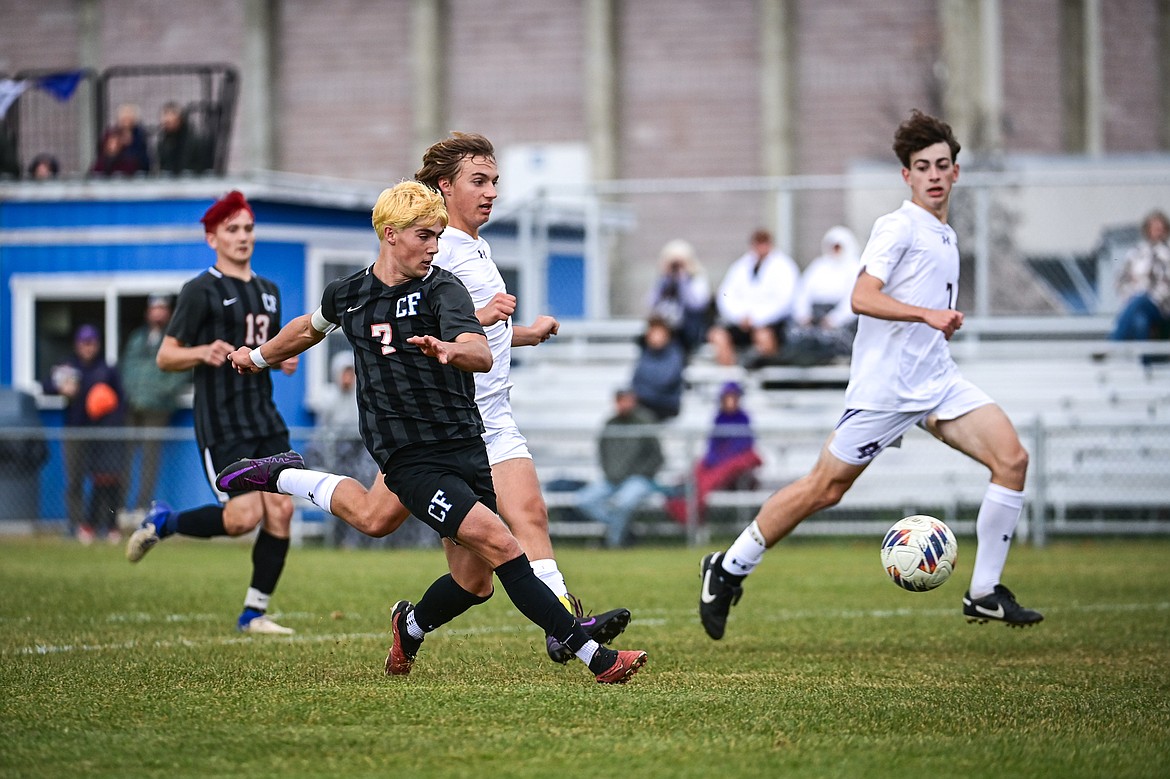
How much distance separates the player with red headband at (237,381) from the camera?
8.81m

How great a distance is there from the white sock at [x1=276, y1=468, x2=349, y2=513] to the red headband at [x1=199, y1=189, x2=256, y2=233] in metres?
2.26

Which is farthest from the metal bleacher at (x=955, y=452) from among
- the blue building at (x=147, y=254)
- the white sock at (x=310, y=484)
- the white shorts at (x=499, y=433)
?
the white sock at (x=310, y=484)

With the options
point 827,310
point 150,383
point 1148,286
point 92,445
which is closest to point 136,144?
point 150,383

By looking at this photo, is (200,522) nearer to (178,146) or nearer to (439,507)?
(439,507)

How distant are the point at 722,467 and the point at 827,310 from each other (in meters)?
3.35

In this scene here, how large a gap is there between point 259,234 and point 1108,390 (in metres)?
9.02

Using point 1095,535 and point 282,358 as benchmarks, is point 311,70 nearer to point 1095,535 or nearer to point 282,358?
point 1095,535

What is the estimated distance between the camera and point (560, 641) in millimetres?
6523

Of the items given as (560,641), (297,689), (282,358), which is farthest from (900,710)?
(282,358)

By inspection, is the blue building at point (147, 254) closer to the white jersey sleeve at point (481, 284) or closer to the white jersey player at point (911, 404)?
the white jersey player at point (911, 404)

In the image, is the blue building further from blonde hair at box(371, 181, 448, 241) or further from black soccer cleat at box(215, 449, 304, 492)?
blonde hair at box(371, 181, 448, 241)

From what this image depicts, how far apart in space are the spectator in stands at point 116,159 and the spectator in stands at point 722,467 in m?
7.77

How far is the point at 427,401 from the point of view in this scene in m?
6.53

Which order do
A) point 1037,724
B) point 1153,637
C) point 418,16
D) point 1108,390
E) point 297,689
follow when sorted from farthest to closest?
point 418,16, point 1108,390, point 1153,637, point 297,689, point 1037,724
